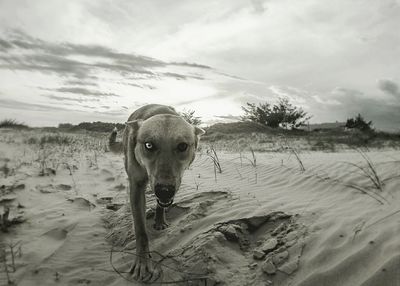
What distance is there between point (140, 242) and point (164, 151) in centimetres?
88

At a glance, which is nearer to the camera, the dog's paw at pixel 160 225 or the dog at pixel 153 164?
the dog at pixel 153 164

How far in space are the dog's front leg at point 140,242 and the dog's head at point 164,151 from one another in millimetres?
275

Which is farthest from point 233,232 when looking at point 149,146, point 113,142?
point 113,142

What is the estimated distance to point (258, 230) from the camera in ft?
10.3

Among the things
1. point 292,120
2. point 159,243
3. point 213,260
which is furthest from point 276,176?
point 292,120

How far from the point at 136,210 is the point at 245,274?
122cm

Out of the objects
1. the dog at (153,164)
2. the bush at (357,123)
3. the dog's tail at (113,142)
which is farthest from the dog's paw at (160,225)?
the bush at (357,123)

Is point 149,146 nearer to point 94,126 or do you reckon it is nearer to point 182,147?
point 182,147

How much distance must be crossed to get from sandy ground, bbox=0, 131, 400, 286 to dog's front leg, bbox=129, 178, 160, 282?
97 millimetres

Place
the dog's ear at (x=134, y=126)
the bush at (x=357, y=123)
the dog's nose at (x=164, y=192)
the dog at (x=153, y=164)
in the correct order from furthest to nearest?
1. the bush at (x=357, y=123)
2. the dog's ear at (x=134, y=126)
3. the dog at (x=153, y=164)
4. the dog's nose at (x=164, y=192)

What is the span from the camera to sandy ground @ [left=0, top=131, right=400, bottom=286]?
234 cm

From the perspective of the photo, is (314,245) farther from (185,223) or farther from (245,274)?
(185,223)

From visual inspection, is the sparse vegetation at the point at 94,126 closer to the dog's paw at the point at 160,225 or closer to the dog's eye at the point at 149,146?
the dog's paw at the point at 160,225

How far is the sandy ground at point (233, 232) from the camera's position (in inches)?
92.2
